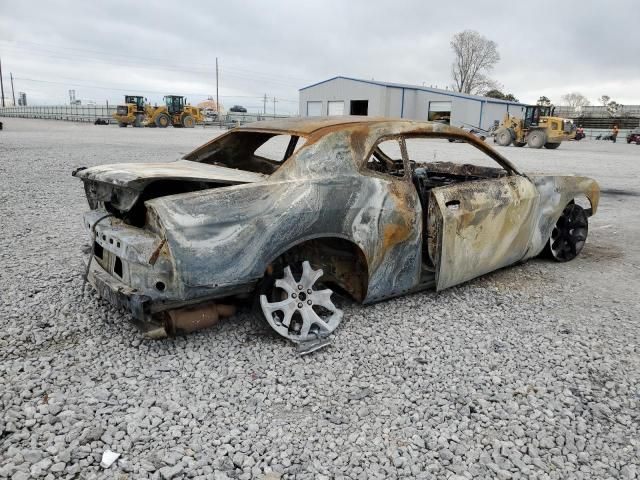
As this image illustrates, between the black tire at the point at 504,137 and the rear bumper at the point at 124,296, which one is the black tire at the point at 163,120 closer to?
the black tire at the point at 504,137

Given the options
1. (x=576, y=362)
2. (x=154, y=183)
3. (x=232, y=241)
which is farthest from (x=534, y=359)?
(x=154, y=183)

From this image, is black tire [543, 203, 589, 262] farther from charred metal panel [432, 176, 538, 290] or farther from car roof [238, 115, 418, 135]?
car roof [238, 115, 418, 135]

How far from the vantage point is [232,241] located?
2.85m

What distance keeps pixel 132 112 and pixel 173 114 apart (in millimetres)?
2688

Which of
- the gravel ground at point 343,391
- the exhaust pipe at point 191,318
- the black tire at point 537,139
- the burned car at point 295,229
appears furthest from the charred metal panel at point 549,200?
the black tire at point 537,139

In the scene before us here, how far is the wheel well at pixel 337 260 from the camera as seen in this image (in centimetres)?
331

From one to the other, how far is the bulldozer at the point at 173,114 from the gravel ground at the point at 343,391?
32.7m

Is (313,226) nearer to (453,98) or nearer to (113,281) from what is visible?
(113,281)

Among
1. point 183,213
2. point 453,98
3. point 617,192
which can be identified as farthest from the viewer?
point 453,98

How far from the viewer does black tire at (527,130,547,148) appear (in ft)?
78.3

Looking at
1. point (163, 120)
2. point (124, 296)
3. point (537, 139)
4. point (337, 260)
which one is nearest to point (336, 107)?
point (163, 120)

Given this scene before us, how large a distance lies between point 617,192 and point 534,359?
27.9 feet

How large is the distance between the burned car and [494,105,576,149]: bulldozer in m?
21.9

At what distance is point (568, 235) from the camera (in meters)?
5.11
